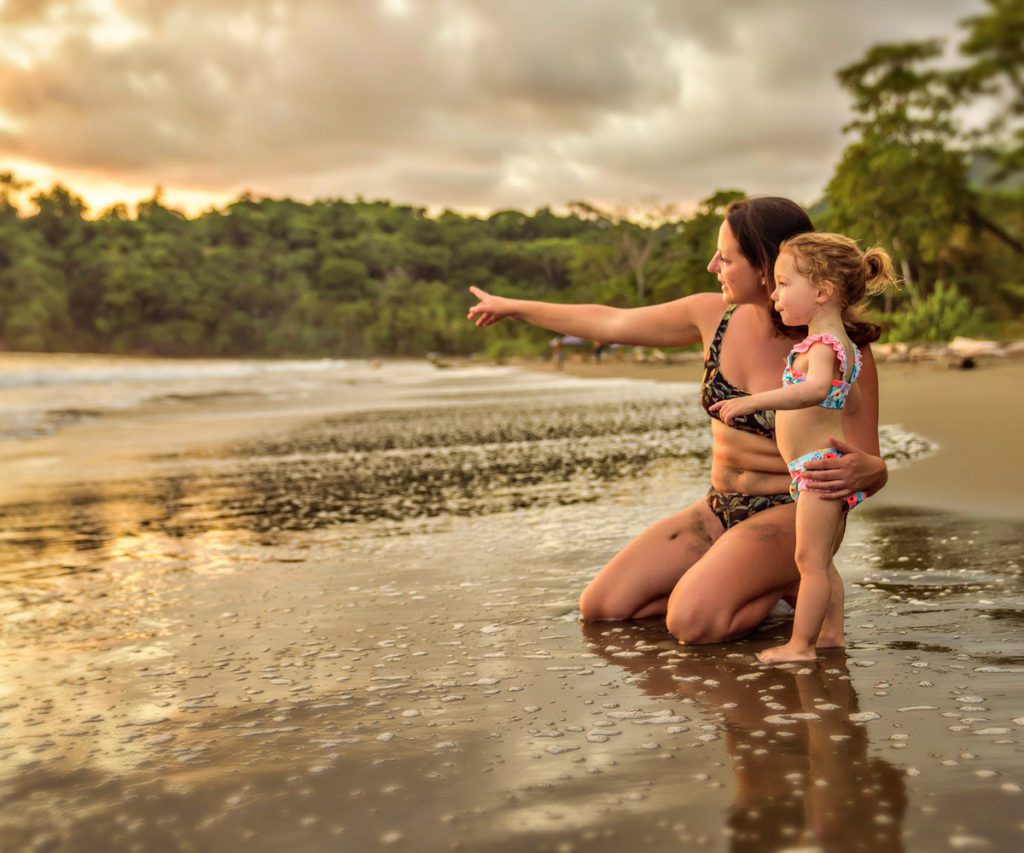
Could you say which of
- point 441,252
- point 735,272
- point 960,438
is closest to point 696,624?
point 735,272

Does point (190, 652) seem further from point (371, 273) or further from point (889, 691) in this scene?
point (371, 273)

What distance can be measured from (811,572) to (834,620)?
18 cm

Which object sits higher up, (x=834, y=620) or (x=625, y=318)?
(x=625, y=318)

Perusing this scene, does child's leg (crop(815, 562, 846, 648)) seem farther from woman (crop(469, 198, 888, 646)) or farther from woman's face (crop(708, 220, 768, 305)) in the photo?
woman's face (crop(708, 220, 768, 305))

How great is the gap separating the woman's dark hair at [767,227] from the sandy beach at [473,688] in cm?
123

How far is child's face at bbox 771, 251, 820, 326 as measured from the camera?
2920 mm

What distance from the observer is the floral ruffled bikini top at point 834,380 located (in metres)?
2.84

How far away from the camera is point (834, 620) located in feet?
9.71

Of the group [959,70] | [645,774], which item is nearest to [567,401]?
[645,774]

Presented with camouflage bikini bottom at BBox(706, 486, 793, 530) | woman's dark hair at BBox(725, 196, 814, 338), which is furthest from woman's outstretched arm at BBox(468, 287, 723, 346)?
camouflage bikini bottom at BBox(706, 486, 793, 530)

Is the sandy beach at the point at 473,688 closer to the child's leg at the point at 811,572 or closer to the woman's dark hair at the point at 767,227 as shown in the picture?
the child's leg at the point at 811,572

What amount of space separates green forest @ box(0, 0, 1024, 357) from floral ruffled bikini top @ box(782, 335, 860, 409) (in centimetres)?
3272

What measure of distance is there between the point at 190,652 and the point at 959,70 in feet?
137

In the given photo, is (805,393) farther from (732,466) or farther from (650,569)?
(650,569)
